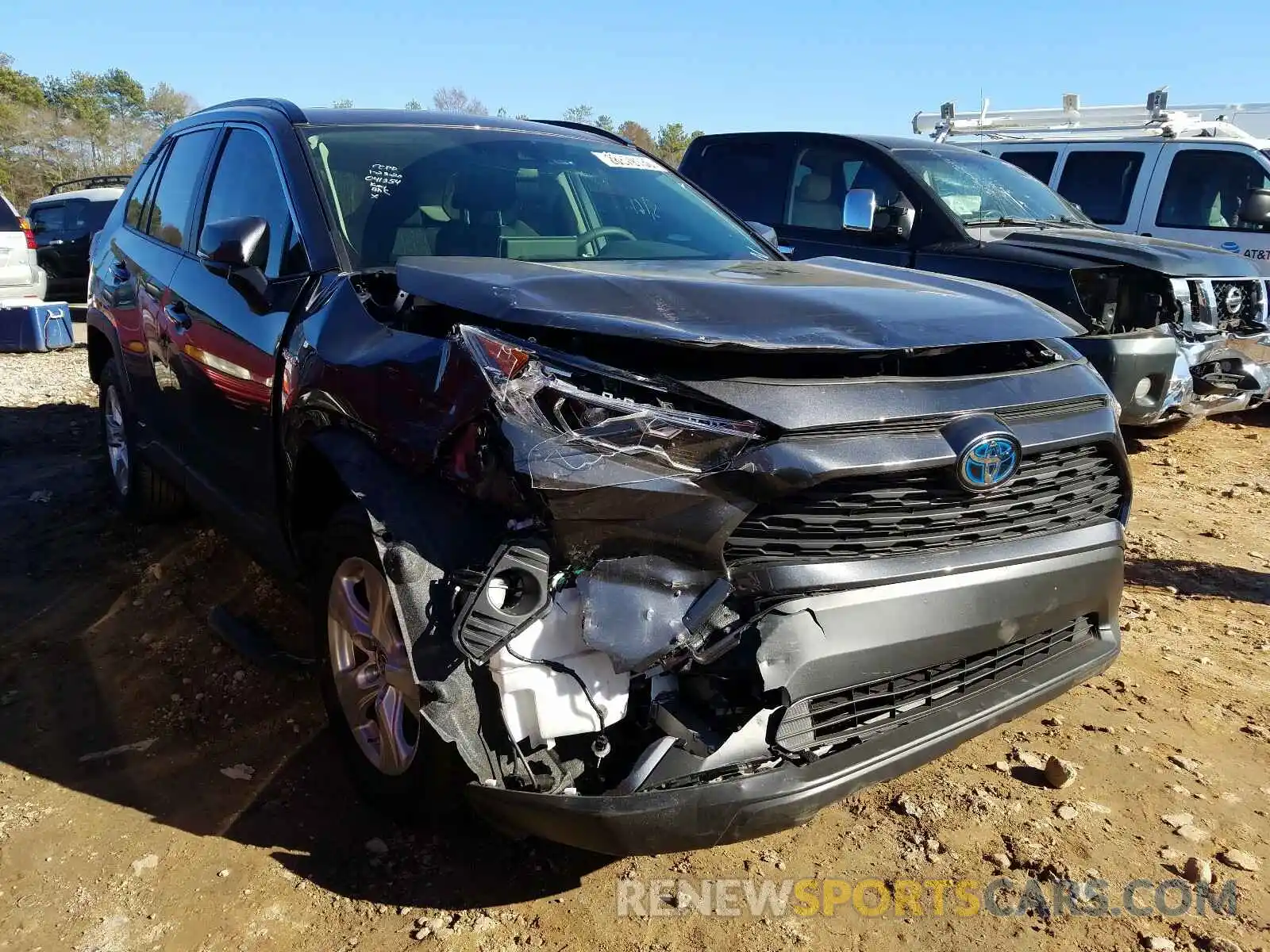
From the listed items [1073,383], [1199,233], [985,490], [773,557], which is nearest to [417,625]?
[773,557]

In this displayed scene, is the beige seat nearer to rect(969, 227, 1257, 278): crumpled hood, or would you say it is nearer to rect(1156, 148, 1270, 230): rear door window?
rect(969, 227, 1257, 278): crumpled hood

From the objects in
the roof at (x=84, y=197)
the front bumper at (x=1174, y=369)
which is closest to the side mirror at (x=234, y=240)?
the front bumper at (x=1174, y=369)

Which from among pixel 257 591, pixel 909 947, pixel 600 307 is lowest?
pixel 257 591

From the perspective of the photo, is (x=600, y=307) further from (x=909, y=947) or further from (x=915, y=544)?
(x=909, y=947)

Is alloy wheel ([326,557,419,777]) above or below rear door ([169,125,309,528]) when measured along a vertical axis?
below

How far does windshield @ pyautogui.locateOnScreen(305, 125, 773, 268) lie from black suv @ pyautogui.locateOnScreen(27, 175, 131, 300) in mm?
13275

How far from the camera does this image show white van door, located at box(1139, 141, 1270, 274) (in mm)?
8477

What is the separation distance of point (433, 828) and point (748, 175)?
6364mm

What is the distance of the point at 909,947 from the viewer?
7.68 ft

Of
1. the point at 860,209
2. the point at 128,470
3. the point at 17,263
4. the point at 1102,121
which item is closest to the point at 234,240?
the point at 128,470

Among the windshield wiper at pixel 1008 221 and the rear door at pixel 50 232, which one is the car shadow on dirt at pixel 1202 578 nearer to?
the windshield wiper at pixel 1008 221

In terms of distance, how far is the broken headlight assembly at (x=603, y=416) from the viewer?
2.04 metres

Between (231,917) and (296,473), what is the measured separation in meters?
1.15

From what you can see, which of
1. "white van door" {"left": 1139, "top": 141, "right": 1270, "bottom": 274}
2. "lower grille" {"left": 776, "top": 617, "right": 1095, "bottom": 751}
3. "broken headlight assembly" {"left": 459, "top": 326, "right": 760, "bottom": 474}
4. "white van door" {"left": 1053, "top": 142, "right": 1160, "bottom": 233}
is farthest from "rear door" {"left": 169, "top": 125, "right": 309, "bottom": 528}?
"white van door" {"left": 1053, "top": 142, "right": 1160, "bottom": 233}
